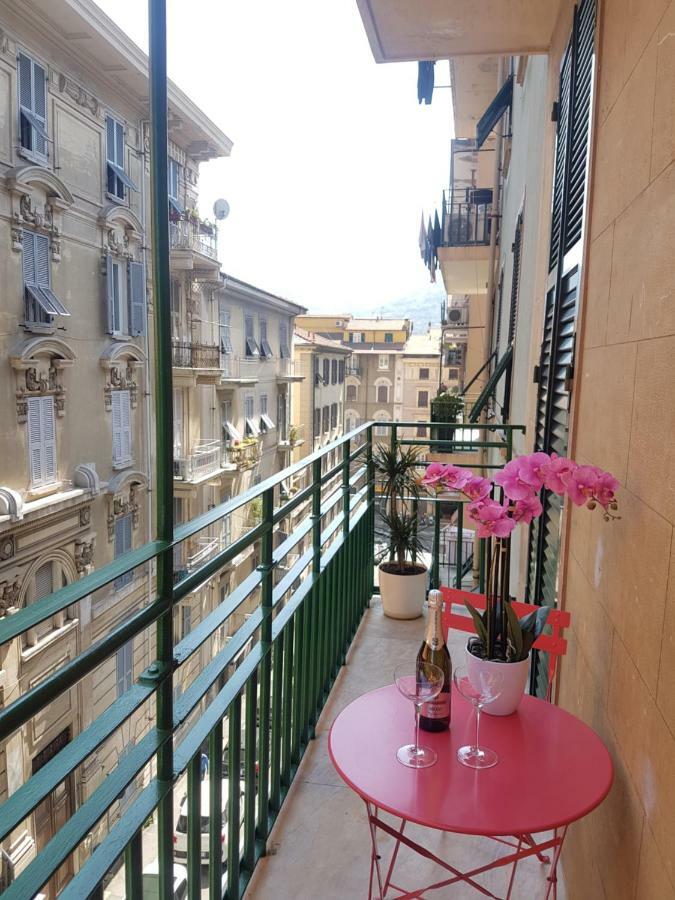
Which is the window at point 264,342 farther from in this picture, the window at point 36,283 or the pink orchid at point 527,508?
the pink orchid at point 527,508

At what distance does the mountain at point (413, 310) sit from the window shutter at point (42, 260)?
Answer: 20.1 metres

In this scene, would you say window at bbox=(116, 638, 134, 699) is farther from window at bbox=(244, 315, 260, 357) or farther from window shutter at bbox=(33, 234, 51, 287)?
window at bbox=(244, 315, 260, 357)

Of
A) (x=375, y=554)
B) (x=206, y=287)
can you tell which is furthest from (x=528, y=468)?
(x=375, y=554)

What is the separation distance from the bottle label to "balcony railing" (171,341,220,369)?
3.96 feet

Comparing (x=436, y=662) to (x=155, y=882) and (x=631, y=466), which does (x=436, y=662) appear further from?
(x=155, y=882)

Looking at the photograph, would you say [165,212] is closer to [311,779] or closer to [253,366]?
[311,779]

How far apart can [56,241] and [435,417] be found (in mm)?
3515

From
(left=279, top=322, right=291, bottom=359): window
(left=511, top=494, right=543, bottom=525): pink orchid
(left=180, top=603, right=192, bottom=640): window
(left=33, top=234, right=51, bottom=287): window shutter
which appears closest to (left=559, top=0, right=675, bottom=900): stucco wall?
(left=511, top=494, right=543, bottom=525): pink orchid

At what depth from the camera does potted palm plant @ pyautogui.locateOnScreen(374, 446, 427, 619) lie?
10.8 ft

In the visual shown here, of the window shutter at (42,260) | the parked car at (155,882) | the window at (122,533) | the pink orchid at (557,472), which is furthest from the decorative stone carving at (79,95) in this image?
the parked car at (155,882)

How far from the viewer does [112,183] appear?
2.26 metres

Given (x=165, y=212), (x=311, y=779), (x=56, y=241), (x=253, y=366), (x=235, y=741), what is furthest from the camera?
(x=253, y=366)

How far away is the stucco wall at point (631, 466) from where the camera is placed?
94 cm

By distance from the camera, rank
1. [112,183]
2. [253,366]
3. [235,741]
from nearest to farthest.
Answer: [235,741], [112,183], [253,366]
